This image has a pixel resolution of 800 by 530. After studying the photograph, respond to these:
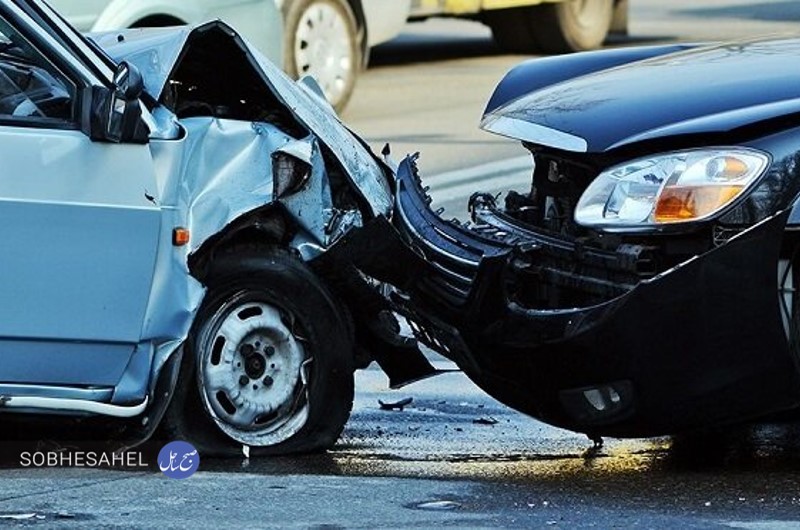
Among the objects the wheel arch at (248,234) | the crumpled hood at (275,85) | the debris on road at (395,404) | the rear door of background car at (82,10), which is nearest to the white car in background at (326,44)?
the rear door of background car at (82,10)

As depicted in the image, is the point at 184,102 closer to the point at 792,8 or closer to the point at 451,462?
the point at 451,462

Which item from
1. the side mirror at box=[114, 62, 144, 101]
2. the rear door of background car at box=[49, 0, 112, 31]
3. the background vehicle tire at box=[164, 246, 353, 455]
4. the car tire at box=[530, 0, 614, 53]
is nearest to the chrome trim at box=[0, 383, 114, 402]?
the background vehicle tire at box=[164, 246, 353, 455]

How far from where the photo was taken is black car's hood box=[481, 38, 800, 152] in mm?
5910

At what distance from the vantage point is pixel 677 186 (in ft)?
18.9

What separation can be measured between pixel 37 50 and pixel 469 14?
11328mm

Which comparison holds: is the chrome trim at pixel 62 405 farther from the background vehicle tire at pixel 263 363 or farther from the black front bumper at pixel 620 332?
the black front bumper at pixel 620 332

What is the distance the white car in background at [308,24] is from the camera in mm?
12367

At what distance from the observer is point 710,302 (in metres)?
5.65

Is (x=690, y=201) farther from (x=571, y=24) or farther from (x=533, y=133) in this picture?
(x=571, y=24)

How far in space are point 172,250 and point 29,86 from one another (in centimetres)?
66

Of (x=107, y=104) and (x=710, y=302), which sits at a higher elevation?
(x=107, y=104)

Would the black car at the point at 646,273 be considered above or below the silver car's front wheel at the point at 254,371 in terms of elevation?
above

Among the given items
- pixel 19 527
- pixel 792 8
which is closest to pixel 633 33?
pixel 792 8

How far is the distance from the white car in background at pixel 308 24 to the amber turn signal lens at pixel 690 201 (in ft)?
22.3
